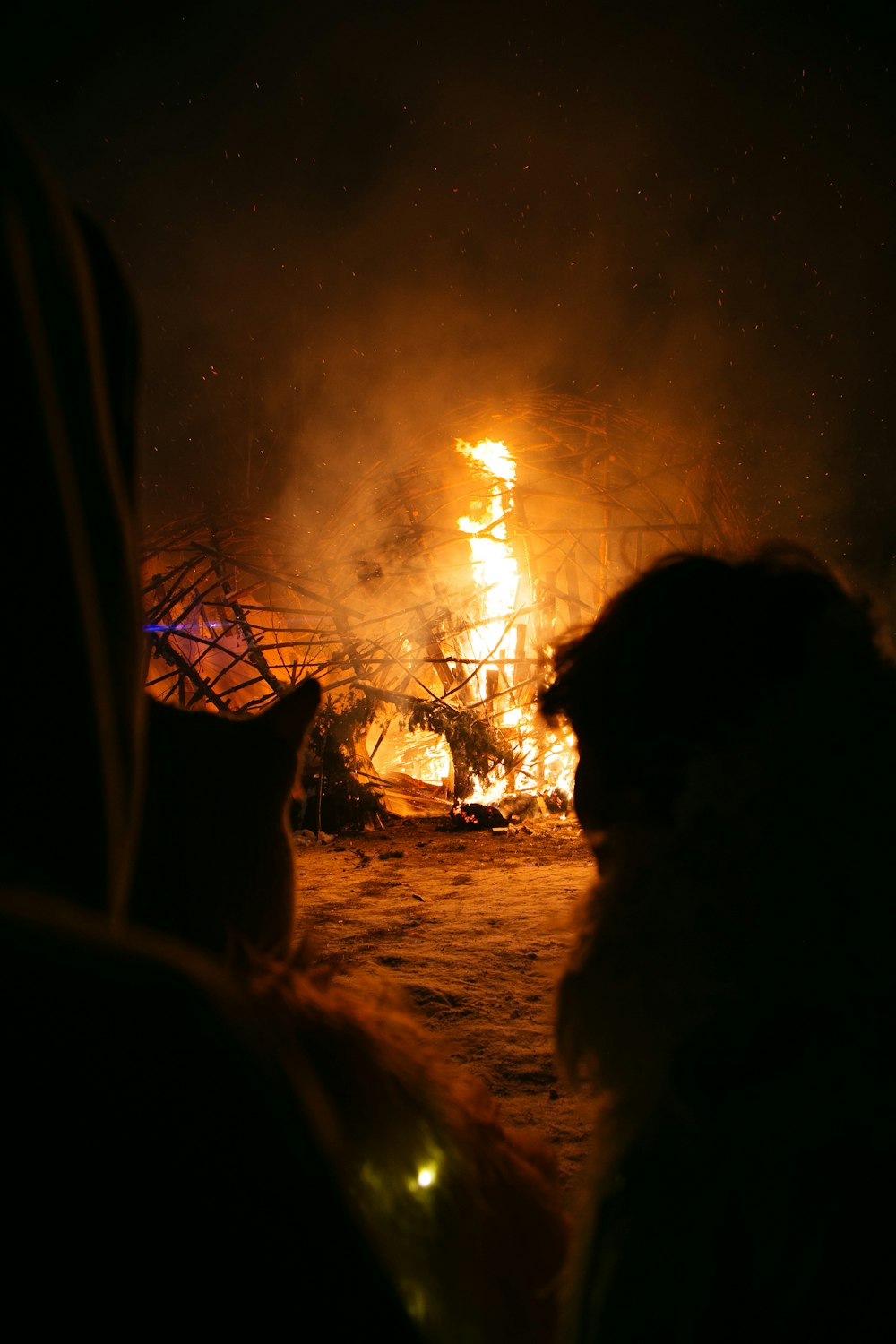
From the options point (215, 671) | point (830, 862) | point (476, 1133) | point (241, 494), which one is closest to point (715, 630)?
point (830, 862)

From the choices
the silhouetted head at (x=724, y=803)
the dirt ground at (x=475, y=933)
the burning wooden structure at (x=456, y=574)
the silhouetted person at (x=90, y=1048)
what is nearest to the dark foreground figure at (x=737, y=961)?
the silhouetted head at (x=724, y=803)

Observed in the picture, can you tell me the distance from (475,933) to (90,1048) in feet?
19.7

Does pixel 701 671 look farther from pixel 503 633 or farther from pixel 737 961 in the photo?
pixel 503 633

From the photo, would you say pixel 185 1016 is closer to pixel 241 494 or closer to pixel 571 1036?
pixel 571 1036

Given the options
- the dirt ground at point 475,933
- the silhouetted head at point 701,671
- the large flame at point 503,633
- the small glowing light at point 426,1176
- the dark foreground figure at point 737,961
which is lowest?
the dirt ground at point 475,933

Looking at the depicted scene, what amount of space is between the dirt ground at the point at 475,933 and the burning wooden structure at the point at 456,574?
1.56m

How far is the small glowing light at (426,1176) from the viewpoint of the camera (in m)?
1.12

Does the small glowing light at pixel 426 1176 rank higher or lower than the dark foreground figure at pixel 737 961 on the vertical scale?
lower

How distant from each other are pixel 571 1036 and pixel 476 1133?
33 cm

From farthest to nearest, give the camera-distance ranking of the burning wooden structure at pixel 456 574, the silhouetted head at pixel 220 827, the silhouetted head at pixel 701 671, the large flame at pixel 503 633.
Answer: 1. the large flame at pixel 503 633
2. the burning wooden structure at pixel 456 574
3. the silhouetted head at pixel 220 827
4. the silhouetted head at pixel 701 671

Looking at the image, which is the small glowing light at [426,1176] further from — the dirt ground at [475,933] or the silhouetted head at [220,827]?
the silhouetted head at [220,827]

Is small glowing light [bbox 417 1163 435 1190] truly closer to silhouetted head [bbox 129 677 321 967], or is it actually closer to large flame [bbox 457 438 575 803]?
silhouetted head [bbox 129 677 321 967]

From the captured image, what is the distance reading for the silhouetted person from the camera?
35 cm

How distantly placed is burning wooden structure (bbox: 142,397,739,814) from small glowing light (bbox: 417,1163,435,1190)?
8.95m
